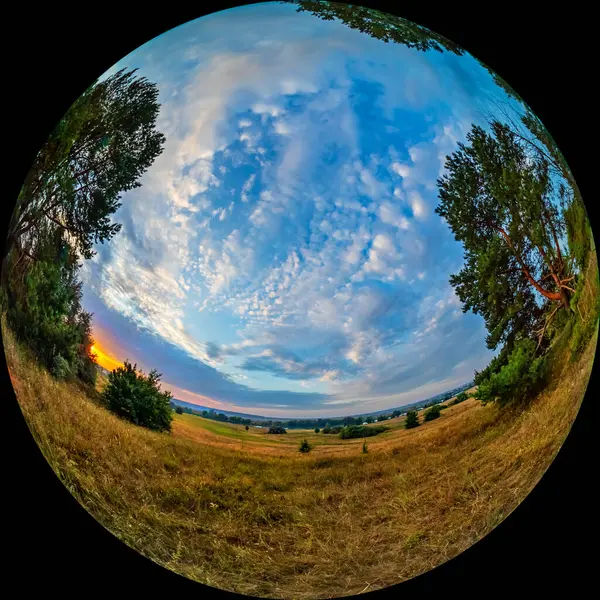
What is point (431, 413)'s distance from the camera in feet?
34.3

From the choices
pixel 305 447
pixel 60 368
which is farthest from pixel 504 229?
pixel 60 368

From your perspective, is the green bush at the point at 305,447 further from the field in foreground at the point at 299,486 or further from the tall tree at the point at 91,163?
the tall tree at the point at 91,163

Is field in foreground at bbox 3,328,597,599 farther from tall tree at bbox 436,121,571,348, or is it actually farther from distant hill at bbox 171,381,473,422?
tall tree at bbox 436,121,571,348

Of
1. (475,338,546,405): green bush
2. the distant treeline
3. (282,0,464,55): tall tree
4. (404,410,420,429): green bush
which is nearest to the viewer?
the distant treeline

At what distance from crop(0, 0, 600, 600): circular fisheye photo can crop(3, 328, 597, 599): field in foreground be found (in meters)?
0.03

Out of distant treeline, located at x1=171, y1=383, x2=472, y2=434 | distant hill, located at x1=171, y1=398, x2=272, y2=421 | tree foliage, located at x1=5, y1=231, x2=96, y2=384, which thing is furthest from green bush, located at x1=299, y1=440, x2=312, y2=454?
tree foliage, located at x1=5, y1=231, x2=96, y2=384

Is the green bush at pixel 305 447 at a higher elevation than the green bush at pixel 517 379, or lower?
lower

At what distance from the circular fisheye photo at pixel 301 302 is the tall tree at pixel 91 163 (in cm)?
5

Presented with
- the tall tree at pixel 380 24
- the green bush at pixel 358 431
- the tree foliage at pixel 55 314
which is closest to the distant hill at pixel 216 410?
the green bush at pixel 358 431

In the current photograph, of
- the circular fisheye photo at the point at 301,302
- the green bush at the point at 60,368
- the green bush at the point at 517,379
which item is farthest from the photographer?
the green bush at the point at 60,368

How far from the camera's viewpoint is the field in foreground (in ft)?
34.1

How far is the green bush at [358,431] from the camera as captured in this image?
10219 mm

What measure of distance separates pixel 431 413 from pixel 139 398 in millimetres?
4105

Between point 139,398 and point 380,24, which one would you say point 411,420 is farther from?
point 380,24
